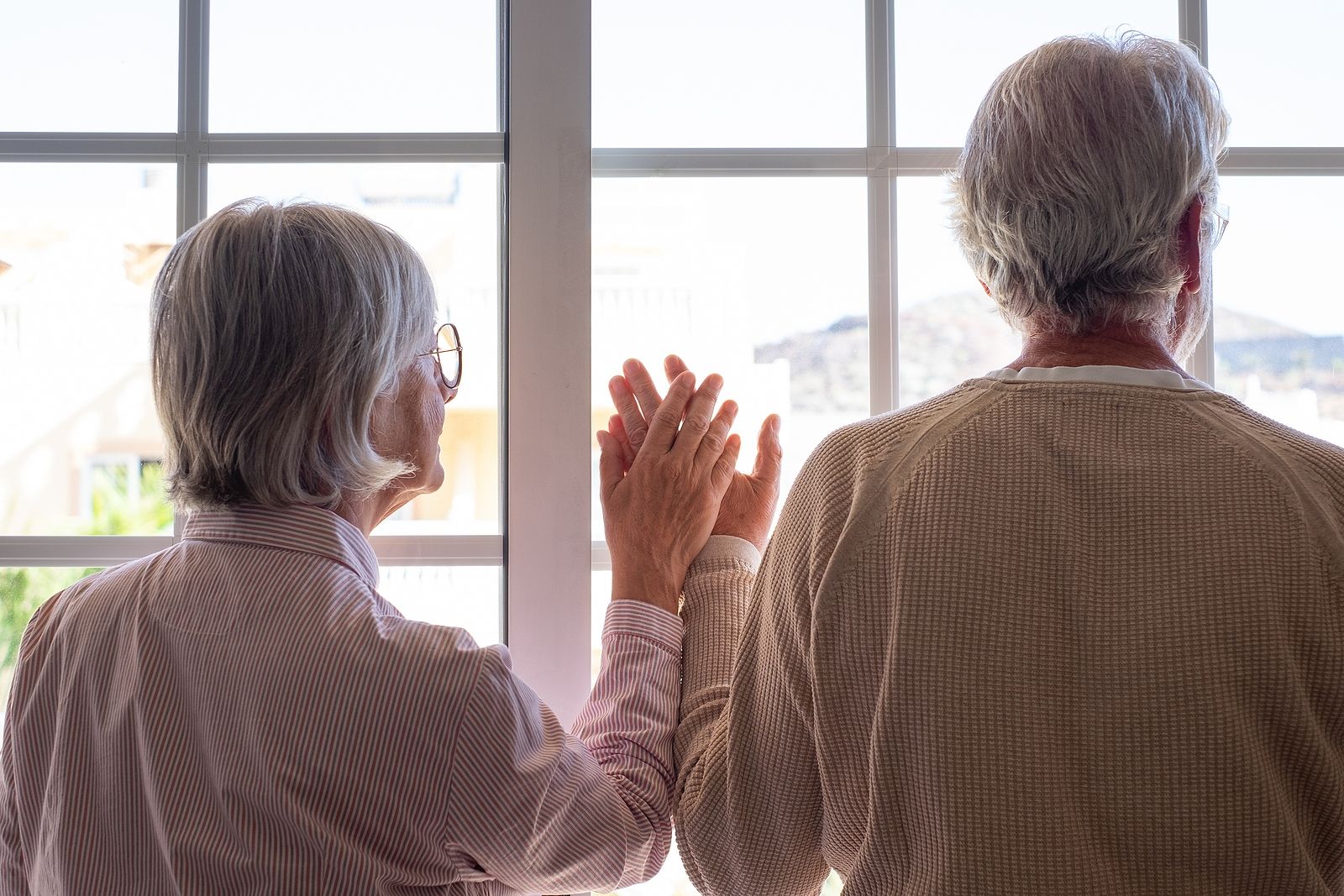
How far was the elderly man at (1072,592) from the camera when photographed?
0.86m

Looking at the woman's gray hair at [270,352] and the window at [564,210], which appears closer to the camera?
the woman's gray hair at [270,352]

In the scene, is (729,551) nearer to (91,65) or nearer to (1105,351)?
(1105,351)

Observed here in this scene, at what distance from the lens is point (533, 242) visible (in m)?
1.35

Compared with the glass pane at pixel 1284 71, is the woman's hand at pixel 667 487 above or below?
below

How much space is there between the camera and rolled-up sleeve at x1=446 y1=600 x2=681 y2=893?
95 centimetres

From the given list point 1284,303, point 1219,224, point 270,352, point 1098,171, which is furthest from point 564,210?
point 1284,303

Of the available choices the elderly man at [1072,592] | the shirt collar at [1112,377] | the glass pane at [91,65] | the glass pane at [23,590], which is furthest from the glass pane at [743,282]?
the glass pane at [23,590]

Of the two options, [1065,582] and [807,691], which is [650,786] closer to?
[807,691]

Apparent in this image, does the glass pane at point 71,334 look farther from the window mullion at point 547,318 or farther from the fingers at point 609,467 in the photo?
the fingers at point 609,467

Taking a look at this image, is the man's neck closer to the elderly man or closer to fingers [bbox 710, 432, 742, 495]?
the elderly man

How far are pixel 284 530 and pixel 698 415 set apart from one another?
0.58 meters

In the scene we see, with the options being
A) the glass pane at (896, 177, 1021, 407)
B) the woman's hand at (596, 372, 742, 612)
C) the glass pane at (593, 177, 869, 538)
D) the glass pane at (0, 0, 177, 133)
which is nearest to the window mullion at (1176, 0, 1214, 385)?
the glass pane at (896, 177, 1021, 407)

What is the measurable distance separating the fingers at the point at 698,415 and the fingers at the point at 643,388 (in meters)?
0.04

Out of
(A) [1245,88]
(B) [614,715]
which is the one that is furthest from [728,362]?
(A) [1245,88]
